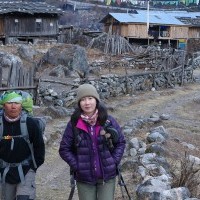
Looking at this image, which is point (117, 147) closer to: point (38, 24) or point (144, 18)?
point (38, 24)

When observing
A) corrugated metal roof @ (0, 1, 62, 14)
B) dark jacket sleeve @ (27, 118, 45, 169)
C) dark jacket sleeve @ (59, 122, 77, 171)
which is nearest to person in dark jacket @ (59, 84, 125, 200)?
dark jacket sleeve @ (59, 122, 77, 171)

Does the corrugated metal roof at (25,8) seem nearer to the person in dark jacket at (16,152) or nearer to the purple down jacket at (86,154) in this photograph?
the person in dark jacket at (16,152)

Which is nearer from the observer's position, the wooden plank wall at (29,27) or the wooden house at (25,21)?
the wooden house at (25,21)

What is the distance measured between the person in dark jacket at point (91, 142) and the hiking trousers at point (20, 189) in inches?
17.4

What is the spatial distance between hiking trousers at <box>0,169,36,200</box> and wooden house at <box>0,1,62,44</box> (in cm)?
2964

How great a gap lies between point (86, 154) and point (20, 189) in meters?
0.75

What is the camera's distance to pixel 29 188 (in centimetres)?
408

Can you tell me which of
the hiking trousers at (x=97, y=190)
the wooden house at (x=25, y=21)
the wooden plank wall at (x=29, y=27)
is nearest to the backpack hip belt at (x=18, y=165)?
the hiking trousers at (x=97, y=190)

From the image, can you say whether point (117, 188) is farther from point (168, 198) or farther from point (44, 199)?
point (168, 198)

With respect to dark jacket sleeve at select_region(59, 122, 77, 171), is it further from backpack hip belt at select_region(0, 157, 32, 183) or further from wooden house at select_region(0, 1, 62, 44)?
wooden house at select_region(0, 1, 62, 44)

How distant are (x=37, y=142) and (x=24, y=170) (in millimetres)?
302

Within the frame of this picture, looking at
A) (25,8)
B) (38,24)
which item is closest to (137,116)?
(25,8)

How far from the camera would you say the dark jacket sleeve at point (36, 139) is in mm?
3924

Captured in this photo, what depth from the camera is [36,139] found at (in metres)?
3.96
